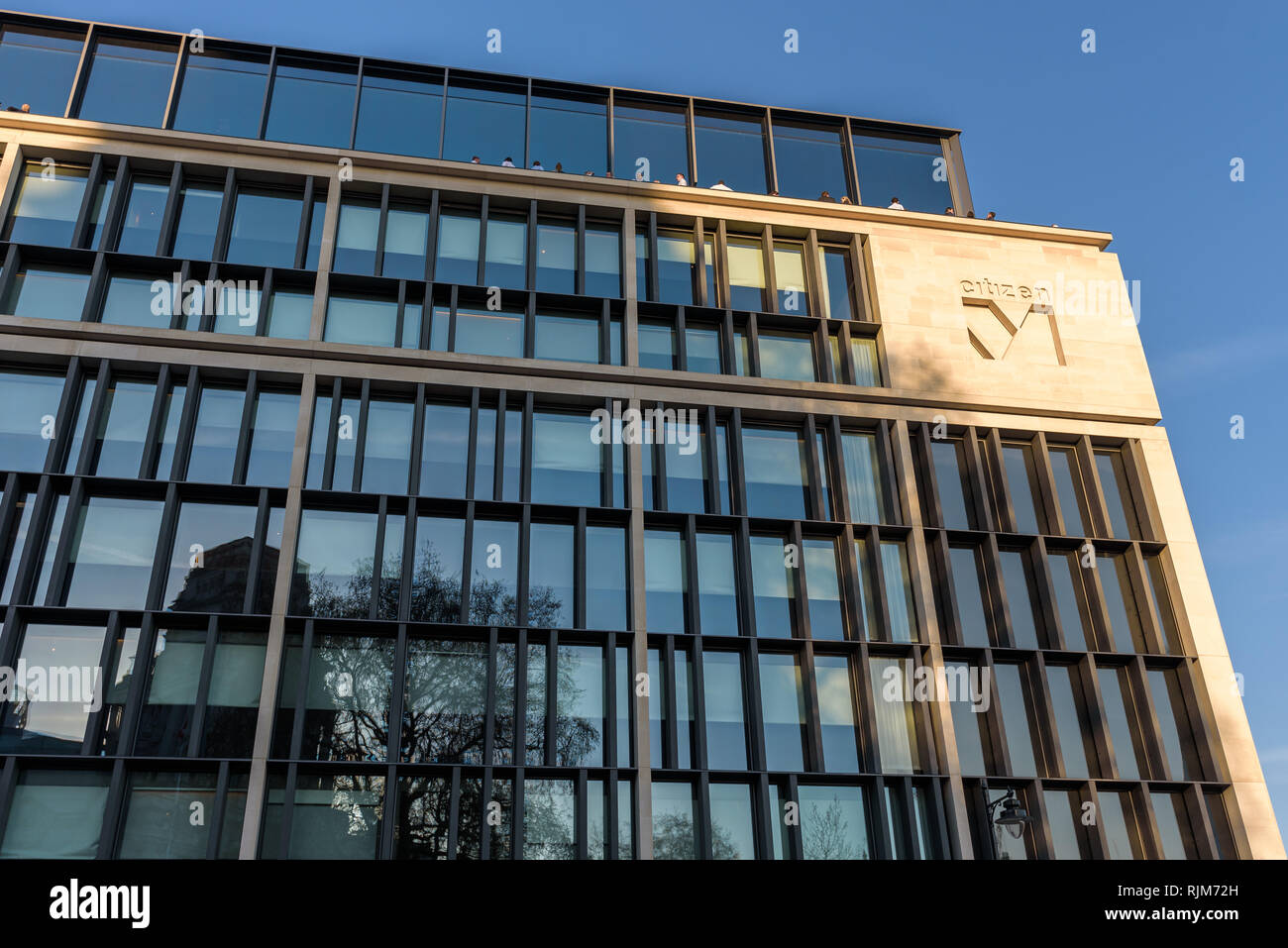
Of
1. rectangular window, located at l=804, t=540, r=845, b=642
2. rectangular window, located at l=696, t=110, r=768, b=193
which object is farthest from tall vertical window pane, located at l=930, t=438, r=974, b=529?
rectangular window, located at l=696, t=110, r=768, b=193

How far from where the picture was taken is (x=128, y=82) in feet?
86.0

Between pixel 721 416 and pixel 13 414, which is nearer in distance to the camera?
pixel 13 414

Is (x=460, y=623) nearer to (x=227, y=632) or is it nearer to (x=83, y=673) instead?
(x=227, y=632)

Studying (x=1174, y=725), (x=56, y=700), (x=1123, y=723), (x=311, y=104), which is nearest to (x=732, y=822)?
(x=1123, y=723)

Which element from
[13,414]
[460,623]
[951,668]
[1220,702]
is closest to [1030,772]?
[951,668]

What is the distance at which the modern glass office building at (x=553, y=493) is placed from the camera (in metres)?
20.0

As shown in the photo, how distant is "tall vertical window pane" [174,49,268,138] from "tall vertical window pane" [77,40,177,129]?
515 mm

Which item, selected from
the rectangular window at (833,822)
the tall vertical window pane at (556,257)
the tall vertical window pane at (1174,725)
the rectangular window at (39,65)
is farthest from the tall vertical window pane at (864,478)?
the rectangular window at (39,65)

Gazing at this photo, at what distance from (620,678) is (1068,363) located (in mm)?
14924

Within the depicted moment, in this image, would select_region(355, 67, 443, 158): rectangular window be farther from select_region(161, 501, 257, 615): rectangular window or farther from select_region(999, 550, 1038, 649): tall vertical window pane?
select_region(999, 550, 1038, 649): tall vertical window pane

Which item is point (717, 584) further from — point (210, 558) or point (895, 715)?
point (210, 558)

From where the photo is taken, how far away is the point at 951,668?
907 inches

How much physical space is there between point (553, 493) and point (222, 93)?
1403 centimetres
